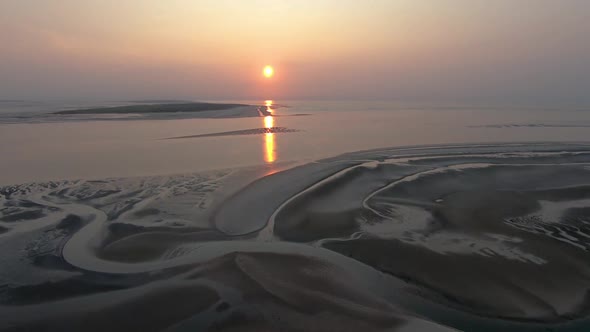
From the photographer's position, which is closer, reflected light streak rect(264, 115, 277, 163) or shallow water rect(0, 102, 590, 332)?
shallow water rect(0, 102, 590, 332)

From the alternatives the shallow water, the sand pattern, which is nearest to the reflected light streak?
the shallow water

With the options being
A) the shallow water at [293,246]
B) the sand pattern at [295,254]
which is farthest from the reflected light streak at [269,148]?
the sand pattern at [295,254]

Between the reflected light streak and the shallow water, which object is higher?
the reflected light streak

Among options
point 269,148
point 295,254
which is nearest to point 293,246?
point 295,254

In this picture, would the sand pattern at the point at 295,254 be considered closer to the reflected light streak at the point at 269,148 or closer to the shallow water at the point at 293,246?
the shallow water at the point at 293,246

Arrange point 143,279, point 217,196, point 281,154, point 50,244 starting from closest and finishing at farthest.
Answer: point 143,279, point 50,244, point 217,196, point 281,154

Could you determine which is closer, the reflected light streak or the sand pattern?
the sand pattern

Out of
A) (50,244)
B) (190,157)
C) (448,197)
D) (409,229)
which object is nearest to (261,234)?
(409,229)

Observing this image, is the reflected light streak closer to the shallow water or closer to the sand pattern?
the shallow water

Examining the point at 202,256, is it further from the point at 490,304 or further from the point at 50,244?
the point at 490,304
